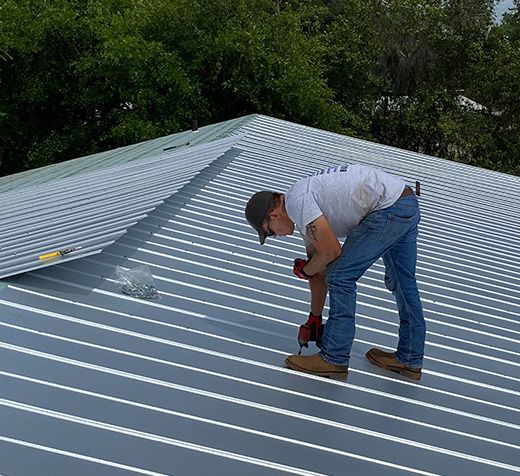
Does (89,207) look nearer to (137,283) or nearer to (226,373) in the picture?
(137,283)

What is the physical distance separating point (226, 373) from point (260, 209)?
0.96 meters

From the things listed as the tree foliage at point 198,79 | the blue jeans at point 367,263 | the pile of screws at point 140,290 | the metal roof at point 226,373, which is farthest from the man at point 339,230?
the tree foliage at point 198,79

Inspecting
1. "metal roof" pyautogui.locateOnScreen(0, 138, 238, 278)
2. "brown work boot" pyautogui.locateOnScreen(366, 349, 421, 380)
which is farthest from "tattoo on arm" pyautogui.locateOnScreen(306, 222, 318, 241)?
"metal roof" pyautogui.locateOnScreen(0, 138, 238, 278)

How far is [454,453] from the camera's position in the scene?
374cm

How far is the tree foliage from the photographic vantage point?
20391 mm

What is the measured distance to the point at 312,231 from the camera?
148 inches

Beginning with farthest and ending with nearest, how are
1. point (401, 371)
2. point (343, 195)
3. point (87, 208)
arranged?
point (87, 208) < point (401, 371) < point (343, 195)

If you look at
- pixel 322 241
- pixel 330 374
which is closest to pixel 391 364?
pixel 330 374

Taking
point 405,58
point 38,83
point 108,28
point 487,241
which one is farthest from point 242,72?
point 487,241

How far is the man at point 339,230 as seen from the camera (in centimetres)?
378

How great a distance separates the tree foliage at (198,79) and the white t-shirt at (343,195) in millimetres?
15633

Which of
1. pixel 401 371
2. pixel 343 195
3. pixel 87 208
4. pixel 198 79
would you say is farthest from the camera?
pixel 198 79

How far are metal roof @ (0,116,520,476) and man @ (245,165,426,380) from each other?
13.1 inches

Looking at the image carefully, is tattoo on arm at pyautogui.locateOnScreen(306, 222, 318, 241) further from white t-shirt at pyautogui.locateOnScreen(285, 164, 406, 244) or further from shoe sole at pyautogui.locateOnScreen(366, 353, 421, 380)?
shoe sole at pyautogui.locateOnScreen(366, 353, 421, 380)
